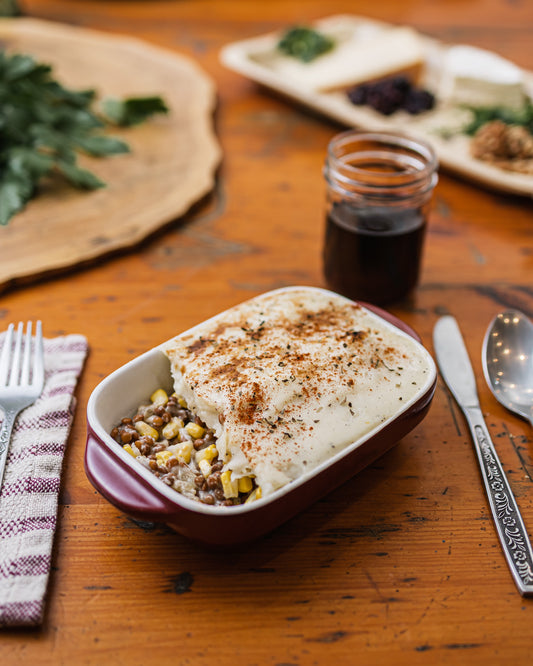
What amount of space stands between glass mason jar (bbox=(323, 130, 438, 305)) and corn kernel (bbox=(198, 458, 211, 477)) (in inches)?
29.0

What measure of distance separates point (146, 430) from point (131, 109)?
5.22 ft

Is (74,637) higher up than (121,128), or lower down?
lower down

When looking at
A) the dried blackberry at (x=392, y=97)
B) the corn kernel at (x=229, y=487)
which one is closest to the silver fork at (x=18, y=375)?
the corn kernel at (x=229, y=487)

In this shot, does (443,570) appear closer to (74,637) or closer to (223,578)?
(223,578)

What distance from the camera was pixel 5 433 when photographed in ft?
4.10

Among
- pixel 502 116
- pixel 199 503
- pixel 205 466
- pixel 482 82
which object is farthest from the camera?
pixel 482 82

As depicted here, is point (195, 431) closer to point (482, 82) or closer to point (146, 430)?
point (146, 430)

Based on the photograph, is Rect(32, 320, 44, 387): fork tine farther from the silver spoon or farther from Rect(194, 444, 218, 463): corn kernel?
the silver spoon

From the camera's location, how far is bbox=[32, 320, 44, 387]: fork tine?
1386 millimetres

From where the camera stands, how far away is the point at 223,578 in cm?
108

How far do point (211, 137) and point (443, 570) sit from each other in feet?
5.62

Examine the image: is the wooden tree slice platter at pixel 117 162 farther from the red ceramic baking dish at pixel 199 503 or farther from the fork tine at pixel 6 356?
the red ceramic baking dish at pixel 199 503

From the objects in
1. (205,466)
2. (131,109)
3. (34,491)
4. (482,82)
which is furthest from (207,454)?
(482,82)

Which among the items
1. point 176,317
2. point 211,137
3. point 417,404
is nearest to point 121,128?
point 211,137
